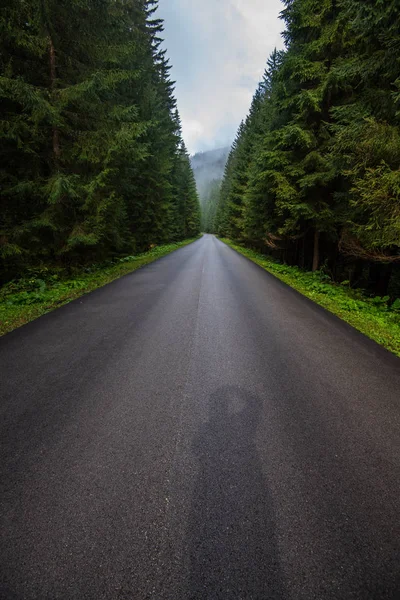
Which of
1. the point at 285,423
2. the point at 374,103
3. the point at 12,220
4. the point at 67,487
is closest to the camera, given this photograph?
the point at 67,487

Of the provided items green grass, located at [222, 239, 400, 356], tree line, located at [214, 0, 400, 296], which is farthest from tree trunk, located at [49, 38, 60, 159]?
green grass, located at [222, 239, 400, 356]

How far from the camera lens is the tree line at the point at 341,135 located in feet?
17.5

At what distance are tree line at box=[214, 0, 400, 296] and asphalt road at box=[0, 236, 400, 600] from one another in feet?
14.4

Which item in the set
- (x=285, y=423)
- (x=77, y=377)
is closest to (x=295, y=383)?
(x=285, y=423)

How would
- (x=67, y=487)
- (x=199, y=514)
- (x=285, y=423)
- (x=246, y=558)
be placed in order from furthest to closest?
1. (x=285, y=423)
2. (x=67, y=487)
3. (x=199, y=514)
4. (x=246, y=558)

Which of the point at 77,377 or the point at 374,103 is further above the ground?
the point at 374,103

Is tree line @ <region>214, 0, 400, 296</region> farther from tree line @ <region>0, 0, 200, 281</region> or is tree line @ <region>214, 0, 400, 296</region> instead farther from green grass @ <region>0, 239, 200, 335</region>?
green grass @ <region>0, 239, 200, 335</region>

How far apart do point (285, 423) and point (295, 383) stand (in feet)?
2.73

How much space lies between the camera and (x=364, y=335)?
507 cm

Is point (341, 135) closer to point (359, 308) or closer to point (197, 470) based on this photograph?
point (359, 308)

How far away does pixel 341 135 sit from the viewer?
608 cm

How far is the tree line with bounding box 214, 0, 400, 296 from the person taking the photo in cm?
534

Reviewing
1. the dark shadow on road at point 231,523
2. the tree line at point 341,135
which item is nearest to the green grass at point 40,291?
the dark shadow on road at point 231,523

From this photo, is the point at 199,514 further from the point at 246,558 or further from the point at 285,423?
the point at 285,423
